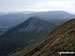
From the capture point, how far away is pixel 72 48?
54.7 meters

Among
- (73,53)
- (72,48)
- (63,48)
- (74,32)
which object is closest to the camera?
(73,53)

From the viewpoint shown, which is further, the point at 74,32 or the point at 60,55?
the point at 74,32

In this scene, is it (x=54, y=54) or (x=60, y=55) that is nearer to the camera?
(x=60, y=55)

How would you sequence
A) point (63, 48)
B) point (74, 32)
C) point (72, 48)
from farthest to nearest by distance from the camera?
point (74, 32) → point (63, 48) → point (72, 48)

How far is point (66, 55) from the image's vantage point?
165 ft

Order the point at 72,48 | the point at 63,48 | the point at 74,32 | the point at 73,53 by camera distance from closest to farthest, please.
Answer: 1. the point at 73,53
2. the point at 72,48
3. the point at 63,48
4. the point at 74,32

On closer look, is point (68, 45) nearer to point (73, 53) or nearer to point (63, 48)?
point (63, 48)

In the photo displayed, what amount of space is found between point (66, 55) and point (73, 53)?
269 cm

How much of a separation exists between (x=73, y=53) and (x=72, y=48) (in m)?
4.87

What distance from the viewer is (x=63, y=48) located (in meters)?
58.5

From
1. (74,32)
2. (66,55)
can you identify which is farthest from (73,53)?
(74,32)

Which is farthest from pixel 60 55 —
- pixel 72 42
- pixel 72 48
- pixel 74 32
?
pixel 74 32

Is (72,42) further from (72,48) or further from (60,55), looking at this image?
(60,55)

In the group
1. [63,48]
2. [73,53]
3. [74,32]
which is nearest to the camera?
[73,53]
